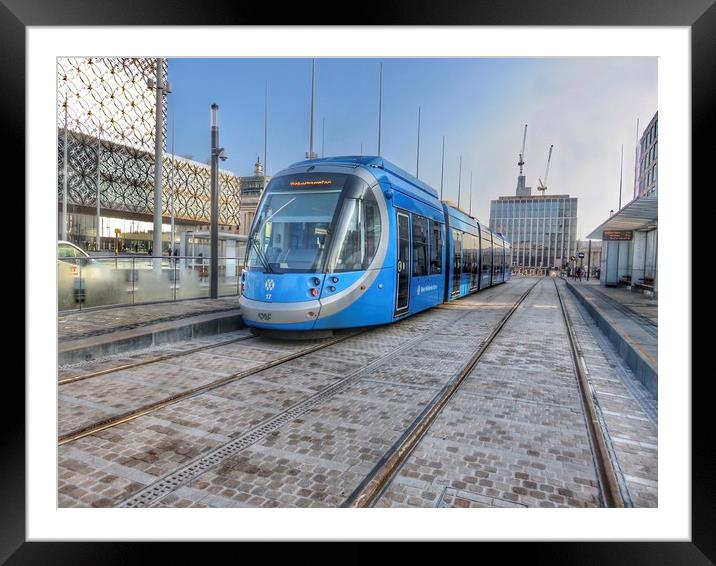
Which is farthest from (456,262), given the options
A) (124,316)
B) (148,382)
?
(148,382)

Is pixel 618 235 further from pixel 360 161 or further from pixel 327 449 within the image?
pixel 327 449

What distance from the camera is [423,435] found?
4504 mm

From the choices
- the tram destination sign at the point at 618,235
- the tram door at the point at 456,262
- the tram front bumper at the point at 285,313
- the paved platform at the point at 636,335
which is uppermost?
the tram destination sign at the point at 618,235

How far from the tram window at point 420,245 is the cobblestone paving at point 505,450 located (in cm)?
456

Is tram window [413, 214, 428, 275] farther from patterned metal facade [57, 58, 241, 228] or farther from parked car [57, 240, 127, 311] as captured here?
patterned metal facade [57, 58, 241, 228]

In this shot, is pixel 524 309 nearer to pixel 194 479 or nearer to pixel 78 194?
pixel 194 479

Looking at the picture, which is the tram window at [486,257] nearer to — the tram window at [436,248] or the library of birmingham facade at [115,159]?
the tram window at [436,248]

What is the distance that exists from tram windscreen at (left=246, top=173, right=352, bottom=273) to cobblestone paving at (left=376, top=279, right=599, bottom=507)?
3507 mm

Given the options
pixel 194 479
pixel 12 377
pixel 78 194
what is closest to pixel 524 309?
pixel 194 479

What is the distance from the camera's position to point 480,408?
534cm

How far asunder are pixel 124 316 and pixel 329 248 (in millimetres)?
5277

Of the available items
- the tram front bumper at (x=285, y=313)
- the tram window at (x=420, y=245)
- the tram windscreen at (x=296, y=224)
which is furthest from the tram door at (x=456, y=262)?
the tram front bumper at (x=285, y=313)

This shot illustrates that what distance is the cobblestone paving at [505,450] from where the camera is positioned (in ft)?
11.1

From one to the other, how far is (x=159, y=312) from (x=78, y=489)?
8.33 m
